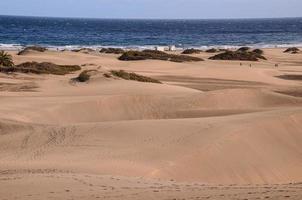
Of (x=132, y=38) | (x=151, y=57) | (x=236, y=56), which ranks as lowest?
(x=132, y=38)

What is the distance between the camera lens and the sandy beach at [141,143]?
7945 millimetres

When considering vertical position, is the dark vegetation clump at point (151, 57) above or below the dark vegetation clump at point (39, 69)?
below

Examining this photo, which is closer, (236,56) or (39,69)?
(39,69)

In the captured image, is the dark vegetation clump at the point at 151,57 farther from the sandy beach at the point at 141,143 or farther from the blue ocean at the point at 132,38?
the blue ocean at the point at 132,38

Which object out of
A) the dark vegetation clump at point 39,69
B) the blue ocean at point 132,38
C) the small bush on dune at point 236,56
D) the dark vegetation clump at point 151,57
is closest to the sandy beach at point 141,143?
the dark vegetation clump at point 39,69

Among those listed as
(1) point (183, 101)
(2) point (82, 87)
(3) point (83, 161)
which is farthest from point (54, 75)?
(3) point (83, 161)

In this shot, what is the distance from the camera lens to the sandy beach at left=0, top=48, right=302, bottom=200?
7945mm

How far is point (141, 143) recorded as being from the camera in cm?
1217

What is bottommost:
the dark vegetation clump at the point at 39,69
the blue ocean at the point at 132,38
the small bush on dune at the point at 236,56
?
the blue ocean at the point at 132,38

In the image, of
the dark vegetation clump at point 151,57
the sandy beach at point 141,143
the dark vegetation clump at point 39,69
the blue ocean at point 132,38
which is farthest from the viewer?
the blue ocean at point 132,38

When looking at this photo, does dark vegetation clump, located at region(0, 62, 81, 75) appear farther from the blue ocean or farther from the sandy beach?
the blue ocean

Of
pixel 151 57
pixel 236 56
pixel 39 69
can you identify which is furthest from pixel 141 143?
pixel 236 56

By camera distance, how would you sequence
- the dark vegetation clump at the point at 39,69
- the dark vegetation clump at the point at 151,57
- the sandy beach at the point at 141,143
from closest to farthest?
the sandy beach at the point at 141,143
the dark vegetation clump at the point at 39,69
the dark vegetation clump at the point at 151,57

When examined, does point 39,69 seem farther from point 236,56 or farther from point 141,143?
point 236,56
